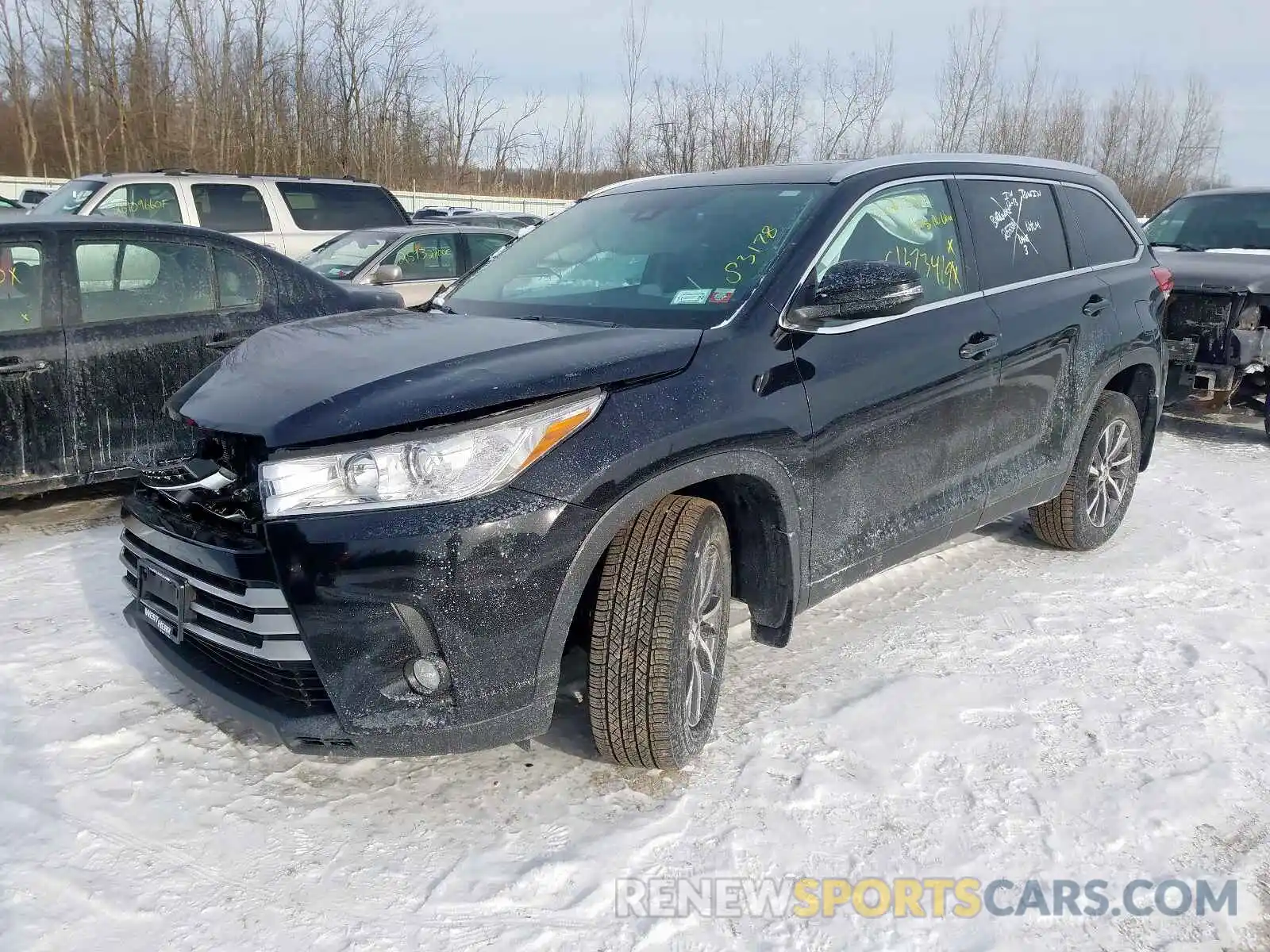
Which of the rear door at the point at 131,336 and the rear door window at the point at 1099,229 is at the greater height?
the rear door window at the point at 1099,229

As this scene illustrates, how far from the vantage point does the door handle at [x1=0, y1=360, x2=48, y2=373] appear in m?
4.64

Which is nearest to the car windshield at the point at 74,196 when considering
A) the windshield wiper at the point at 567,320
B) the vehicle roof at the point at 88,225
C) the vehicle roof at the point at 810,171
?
the vehicle roof at the point at 88,225

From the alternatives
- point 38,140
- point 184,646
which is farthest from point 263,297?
Result: point 38,140

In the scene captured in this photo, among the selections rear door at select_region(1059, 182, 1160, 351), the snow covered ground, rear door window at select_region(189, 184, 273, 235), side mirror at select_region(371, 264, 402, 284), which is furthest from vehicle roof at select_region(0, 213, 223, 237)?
rear door window at select_region(189, 184, 273, 235)

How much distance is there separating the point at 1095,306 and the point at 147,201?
9471mm

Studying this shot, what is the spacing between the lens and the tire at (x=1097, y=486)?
186 inches

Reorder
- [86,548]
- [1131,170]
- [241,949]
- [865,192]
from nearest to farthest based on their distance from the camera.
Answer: [241,949]
[865,192]
[86,548]
[1131,170]

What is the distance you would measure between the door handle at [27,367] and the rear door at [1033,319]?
420 centimetres

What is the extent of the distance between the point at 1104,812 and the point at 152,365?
181 inches

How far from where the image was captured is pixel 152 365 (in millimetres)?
5020

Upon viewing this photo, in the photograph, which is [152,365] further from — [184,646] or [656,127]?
[656,127]

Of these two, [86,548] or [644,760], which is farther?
[86,548]

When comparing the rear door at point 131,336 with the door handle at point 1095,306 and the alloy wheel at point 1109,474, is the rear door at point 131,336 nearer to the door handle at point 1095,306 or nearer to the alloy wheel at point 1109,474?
the door handle at point 1095,306

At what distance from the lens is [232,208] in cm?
1079
